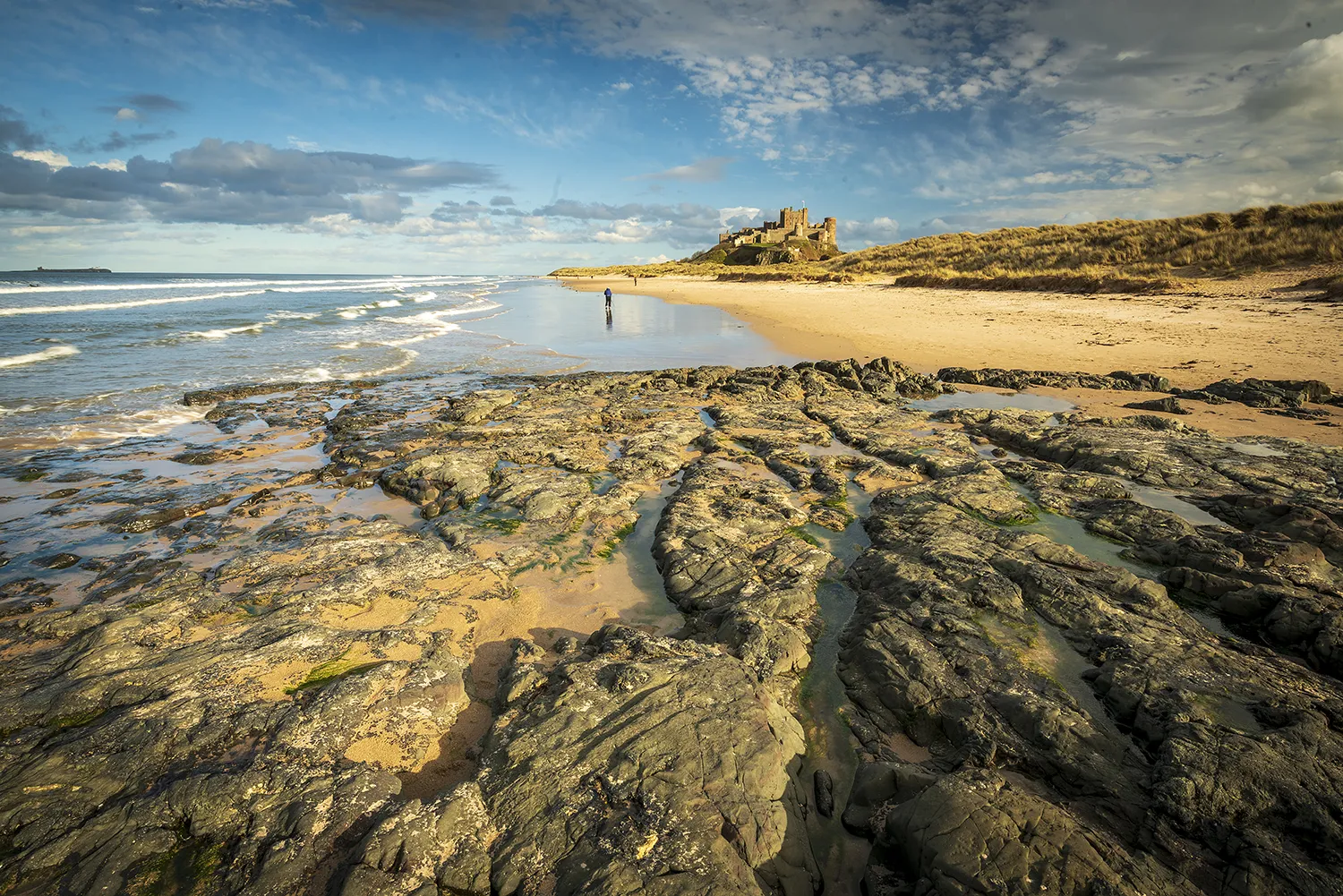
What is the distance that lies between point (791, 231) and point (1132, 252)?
7729 centimetres

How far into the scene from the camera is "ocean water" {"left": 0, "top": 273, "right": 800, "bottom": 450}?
1380 centimetres

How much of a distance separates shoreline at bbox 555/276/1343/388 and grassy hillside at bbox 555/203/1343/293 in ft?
7.66

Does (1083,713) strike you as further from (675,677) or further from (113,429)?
(113,429)

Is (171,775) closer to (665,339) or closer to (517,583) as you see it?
(517,583)

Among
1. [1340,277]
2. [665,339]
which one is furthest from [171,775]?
[1340,277]

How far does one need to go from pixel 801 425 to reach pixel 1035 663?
7312 mm

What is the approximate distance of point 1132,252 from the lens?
34.7m

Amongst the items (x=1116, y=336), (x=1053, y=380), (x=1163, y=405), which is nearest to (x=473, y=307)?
(x=1053, y=380)

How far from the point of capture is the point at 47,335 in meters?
26.0

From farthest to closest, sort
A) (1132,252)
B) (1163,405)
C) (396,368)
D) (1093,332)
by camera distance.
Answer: (1132,252) < (1093,332) < (396,368) < (1163,405)

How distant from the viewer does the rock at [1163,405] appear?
12.2 m

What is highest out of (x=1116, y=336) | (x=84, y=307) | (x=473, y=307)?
(x=1116, y=336)

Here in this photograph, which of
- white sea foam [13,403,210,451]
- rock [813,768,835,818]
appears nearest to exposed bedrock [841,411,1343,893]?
rock [813,768,835,818]

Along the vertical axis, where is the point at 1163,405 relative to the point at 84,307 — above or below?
above
